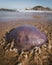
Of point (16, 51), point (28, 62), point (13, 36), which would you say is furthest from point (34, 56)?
point (13, 36)

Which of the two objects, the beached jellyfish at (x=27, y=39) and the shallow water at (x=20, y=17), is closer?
the beached jellyfish at (x=27, y=39)

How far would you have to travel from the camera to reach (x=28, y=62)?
290cm

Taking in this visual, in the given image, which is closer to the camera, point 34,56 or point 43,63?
point 43,63

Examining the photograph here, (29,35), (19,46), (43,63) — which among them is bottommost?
(43,63)

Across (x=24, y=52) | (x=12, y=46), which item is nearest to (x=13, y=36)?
(x=12, y=46)

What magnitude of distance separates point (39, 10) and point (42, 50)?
14.7 meters

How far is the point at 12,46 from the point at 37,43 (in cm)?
58

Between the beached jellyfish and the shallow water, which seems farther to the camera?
the shallow water

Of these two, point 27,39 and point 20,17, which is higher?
point 27,39

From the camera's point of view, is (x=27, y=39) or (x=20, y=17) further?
(x=20, y=17)

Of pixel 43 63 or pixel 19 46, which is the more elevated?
pixel 19 46

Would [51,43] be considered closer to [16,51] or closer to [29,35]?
[29,35]

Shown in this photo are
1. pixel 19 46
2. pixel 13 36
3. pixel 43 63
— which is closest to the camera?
pixel 43 63

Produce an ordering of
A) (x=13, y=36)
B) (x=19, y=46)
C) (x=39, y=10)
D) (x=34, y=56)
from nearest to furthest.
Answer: (x=34, y=56)
(x=19, y=46)
(x=13, y=36)
(x=39, y=10)
